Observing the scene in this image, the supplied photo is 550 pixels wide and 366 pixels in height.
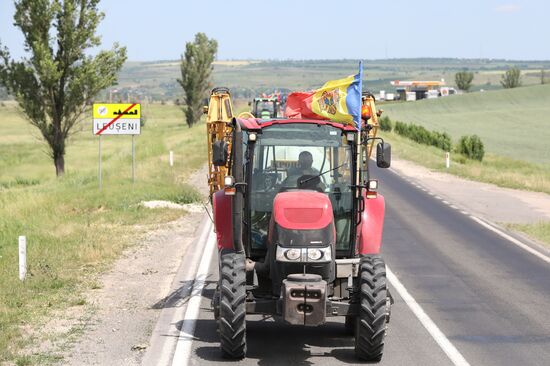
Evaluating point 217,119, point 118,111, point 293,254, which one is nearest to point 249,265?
point 293,254

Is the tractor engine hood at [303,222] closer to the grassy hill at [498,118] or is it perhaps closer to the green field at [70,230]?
the green field at [70,230]

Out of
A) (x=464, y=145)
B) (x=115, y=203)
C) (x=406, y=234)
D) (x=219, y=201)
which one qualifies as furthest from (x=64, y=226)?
(x=464, y=145)

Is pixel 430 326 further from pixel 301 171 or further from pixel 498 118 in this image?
pixel 498 118

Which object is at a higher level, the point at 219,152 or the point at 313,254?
the point at 219,152

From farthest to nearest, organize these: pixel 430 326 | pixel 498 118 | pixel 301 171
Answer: pixel 498 118
pixel 430 326
pixel 301 171

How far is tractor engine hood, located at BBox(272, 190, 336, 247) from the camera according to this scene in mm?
10461

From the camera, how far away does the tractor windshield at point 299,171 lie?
11.5m

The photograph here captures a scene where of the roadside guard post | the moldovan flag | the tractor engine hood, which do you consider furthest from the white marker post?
the roadside guard post

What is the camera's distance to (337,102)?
Answer: 12.8 meters

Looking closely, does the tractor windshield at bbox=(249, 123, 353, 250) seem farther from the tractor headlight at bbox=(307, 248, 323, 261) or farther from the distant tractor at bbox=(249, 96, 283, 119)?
the distant tractor at bbox=(249, 96, 283, 119)

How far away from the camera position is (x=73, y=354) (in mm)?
11055

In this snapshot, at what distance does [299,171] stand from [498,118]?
11595 centimetres

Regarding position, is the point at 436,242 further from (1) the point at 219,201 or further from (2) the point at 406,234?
(1) the point at 219,201

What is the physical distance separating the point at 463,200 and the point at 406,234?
28.6 ft
